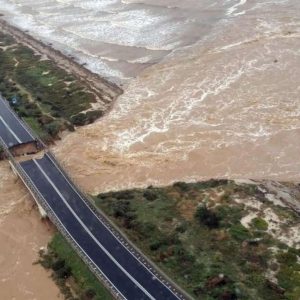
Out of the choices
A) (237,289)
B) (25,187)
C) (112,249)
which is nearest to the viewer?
(237,289)

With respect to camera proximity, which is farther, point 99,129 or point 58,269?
point 99,129

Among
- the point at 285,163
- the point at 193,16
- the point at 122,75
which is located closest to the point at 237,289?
the point at 285,163

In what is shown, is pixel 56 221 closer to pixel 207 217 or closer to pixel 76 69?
pixel 207 217

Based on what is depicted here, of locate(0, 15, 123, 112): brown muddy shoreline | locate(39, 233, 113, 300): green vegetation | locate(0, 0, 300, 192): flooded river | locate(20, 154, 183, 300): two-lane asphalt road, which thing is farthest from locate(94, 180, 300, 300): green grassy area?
locate(0, 15, 123, 112): brown muddy shoreline

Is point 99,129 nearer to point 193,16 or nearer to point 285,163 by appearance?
point 285,163

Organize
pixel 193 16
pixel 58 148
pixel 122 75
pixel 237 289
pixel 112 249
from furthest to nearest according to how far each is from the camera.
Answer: pixel 193 16 < pixel 122 75 < pixel 58 148 < pixel 112 249 < pixel 237 289

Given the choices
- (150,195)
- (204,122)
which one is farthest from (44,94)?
(150,195)
